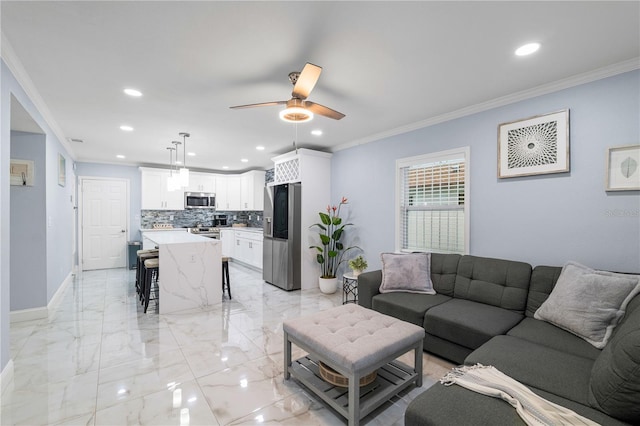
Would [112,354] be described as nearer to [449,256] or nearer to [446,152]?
[449,256]

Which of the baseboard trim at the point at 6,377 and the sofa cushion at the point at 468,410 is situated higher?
the sofa cushion at the point at 468,410

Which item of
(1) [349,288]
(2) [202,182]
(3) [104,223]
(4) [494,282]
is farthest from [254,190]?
(4) [494,282]

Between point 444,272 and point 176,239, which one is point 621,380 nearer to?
point 444,272

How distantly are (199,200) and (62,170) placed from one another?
2.97 metres

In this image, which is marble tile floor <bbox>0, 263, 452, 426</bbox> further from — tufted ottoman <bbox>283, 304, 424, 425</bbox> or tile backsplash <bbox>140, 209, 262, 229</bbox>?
tile backsplash <bbox>140, 209, 262, 229</bbox>

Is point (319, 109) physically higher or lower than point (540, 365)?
higher

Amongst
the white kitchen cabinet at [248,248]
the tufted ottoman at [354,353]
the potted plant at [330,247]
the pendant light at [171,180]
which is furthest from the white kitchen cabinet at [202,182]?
the tufted ottoman at [354,353]

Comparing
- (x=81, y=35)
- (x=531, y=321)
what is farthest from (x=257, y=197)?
(x=531, y=321)

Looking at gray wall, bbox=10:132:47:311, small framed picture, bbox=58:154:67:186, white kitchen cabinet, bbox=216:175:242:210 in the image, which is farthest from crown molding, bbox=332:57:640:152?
small framed picture, bbox=58:154:67:186

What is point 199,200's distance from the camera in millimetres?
7297

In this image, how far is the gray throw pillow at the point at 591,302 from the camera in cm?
188

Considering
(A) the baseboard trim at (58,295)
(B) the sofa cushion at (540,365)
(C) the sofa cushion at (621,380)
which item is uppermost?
(C) the sofa cushion at (621,380)

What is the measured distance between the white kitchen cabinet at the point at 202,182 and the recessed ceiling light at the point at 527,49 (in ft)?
22.7

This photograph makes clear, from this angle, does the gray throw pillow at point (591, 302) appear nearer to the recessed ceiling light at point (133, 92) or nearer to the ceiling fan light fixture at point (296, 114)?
the ceiling fan light fixture at point (296, 114)
